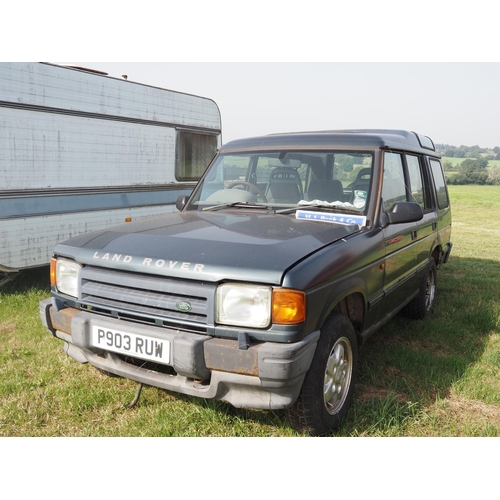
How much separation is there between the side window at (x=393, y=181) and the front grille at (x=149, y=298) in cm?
189

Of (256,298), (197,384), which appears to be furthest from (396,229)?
(197,384)

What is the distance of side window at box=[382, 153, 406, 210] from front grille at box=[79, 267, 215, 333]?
1891 mm

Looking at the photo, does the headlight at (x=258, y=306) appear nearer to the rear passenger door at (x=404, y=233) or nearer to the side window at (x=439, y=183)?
the rear passenger door at (x=404, y=233)

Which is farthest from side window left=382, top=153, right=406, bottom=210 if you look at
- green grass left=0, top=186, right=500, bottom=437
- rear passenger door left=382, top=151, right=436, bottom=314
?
green grass left=0, top=186, right=500, bottom=437

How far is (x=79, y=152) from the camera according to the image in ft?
20.8

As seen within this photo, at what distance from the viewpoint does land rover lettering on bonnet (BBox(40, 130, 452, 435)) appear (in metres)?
2.56

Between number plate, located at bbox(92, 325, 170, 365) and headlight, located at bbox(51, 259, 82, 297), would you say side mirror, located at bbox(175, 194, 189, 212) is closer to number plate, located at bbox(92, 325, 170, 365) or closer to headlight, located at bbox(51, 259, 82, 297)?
headlight, located at bbox(51, 259, 82, 297)

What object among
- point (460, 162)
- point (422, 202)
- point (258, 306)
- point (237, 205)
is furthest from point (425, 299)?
point (460, 162)

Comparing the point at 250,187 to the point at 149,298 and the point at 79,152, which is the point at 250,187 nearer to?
the point at 149,298

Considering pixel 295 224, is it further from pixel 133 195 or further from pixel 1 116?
pixel 133 195

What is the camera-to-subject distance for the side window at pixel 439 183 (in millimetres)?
5661

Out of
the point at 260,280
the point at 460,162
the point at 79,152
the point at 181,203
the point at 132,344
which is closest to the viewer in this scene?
Result: the point at 260,280

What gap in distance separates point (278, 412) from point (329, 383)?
441mm

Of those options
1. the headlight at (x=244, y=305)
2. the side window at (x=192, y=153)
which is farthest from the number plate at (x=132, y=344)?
the side window at (x=192, y=153)
